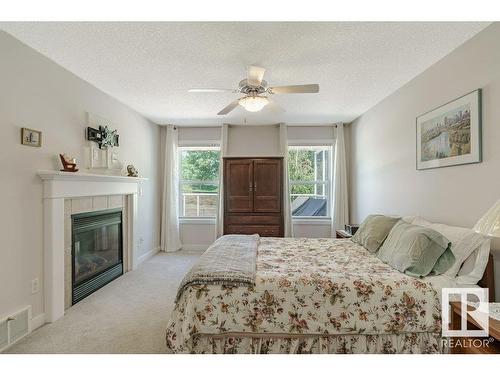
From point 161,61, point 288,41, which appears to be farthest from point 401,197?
point 161,61

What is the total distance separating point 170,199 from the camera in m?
5.14

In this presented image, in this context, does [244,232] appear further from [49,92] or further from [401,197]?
[49,92]

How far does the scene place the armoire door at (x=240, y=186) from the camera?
4539 millimetres

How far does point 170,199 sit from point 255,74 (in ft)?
11.2

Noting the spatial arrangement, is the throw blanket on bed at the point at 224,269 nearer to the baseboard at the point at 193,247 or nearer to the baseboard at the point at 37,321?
the baseboard at the point at 37,321

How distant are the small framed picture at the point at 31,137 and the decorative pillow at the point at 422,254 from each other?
315cm

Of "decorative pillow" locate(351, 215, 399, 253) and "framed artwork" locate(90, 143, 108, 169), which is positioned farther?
"framed artwork" locate(90, 143, 108, 169)

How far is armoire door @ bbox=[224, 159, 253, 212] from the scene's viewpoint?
454cm

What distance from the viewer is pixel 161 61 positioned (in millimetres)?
2494

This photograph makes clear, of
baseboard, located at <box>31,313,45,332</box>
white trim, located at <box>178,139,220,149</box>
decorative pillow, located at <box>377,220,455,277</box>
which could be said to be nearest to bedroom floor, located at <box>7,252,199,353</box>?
baseboard, located at <box>31,313,45,332</box>

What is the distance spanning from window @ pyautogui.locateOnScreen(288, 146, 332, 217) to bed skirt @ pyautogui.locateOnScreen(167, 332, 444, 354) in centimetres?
353

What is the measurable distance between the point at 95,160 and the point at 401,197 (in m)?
3.69

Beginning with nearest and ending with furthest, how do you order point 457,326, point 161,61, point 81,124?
point 457,326, point 161,61, point 81,124

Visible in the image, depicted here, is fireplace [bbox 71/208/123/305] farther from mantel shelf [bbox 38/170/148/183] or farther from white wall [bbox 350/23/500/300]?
white wall [bbox 350/23/500/300]
